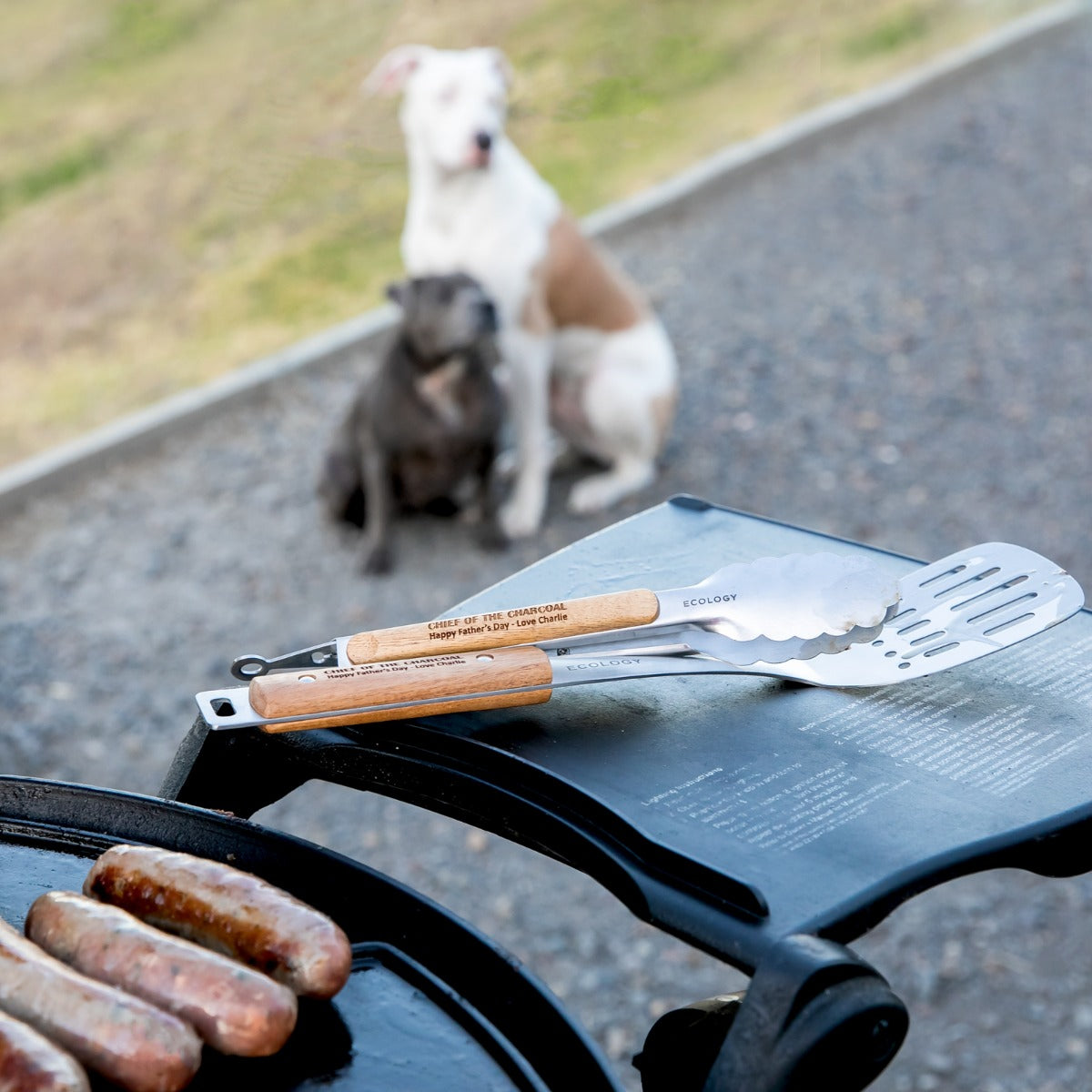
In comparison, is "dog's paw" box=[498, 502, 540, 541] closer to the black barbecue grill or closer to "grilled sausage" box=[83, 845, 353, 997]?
the black barbecue grill

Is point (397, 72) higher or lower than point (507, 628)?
higher

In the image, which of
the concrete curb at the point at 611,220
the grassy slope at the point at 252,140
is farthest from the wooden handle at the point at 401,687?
the concrete curb at the point at 611,220

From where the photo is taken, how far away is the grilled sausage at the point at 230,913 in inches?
43.2

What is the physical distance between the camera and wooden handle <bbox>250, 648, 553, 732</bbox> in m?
1.30

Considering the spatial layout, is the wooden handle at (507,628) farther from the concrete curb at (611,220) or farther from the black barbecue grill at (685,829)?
the concrete curb at (611,220)

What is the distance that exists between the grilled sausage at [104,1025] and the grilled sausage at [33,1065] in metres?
0.02

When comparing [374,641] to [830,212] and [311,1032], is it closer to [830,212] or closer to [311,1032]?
[311,1032]

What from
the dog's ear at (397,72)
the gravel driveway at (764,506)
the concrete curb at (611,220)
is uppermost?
the dog's ear at (397,72)

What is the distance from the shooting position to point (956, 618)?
1.45 metres

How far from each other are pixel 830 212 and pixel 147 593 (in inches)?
157

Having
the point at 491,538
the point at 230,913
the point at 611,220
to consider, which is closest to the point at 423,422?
the point at 491,538

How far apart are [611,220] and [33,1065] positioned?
605 cm

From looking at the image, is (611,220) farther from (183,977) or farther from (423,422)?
(183,977)

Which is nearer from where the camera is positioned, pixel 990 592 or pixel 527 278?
pixel 990 592
